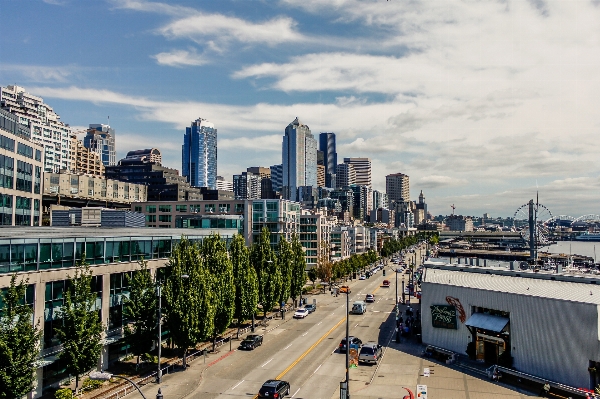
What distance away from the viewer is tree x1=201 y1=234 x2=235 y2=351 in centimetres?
4983

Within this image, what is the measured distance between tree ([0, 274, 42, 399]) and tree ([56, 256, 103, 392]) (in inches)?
162

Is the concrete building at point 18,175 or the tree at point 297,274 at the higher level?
the concrete building at point 18,175

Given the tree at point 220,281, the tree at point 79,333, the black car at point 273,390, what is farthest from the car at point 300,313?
the tree at point 79,333

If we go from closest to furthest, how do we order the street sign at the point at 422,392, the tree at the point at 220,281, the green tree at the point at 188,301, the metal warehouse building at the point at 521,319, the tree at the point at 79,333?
the street sign at the point at 422,392, the tree at the point at 79,333, the metal warehouse building at the point at 521,319, the green tree at the point at 188,301, the tree at the point at 220,281

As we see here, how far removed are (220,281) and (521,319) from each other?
99.5 ft

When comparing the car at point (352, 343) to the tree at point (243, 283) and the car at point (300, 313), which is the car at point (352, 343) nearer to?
the tree at point (243, 283)

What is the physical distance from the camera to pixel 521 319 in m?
46.1

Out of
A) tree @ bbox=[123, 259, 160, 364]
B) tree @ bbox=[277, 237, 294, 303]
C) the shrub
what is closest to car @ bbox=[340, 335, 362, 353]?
tree @ bbox=[277, 237, 294, 303]

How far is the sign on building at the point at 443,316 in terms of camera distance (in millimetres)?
53247

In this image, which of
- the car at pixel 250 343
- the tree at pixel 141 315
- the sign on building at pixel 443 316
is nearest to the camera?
the tree at pixel 141 315

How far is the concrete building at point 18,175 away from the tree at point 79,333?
51451mm

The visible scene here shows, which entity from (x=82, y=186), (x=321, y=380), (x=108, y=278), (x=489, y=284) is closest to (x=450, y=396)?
(x=321, y=380)

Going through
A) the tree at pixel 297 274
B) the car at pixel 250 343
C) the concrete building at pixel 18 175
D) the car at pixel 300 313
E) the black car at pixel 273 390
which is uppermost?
the concrete building at pixel 18 175

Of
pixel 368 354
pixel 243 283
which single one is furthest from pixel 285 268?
pixel 368 354
